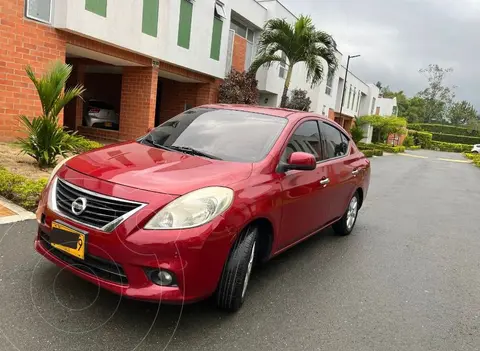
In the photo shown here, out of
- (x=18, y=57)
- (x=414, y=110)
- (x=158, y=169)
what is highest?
(x=414, y=110)

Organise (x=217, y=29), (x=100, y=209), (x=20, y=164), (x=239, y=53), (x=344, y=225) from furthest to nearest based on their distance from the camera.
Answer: (x=239, y=53), (x=217, y=29), (x=20, y=164), (x=344, y=225), (x=100, y=209)

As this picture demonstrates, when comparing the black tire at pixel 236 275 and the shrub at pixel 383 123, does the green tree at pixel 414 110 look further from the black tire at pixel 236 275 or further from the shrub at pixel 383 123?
the black tire at pixel 236 275

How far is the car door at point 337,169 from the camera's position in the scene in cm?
457

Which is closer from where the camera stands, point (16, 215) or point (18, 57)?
point (16, 215)

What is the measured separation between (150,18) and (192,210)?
422 inches

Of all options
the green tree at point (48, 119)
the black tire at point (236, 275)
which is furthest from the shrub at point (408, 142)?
the black tire at point (236, 275)

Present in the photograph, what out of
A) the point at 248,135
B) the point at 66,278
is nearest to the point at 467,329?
the point at 248,135

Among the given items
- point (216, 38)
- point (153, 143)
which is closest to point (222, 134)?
point (153, 143)

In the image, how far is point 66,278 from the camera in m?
3.33

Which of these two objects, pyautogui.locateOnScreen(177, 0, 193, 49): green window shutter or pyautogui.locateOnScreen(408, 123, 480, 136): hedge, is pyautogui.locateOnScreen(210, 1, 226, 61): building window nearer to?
pyautogui.locateOnScreen(177, 0, 193, 49): green window shutter

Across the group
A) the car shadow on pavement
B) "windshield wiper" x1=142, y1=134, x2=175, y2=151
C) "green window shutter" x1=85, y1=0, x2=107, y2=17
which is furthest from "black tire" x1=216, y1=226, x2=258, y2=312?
"green window shutter" x1=85, y1=0, x2=107, y2=17

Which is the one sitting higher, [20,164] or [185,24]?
[185,24]

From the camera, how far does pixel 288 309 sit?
3373 mm

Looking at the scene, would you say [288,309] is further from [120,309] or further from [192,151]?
[192,151]
